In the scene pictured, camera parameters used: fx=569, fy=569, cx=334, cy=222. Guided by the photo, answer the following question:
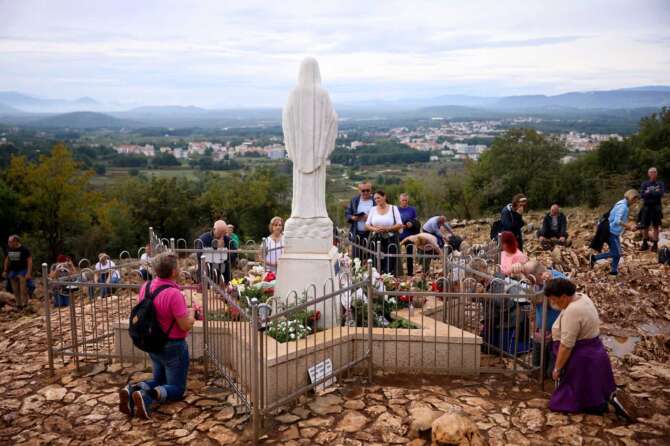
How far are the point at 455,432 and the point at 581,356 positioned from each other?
4.60ft

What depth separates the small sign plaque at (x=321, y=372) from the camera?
5.56 m

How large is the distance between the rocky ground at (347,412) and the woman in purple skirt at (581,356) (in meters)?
0.16

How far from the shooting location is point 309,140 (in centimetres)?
659

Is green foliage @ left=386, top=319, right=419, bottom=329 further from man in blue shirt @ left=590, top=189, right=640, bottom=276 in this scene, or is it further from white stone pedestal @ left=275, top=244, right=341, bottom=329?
man in blue shirt @ left=590, top=189, right=640, bottom=276

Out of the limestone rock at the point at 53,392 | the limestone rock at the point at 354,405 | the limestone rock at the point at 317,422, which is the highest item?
the limestone rock at the point at 354,405

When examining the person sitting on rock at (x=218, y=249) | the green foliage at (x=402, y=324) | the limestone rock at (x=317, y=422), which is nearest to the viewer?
the limestone rock at (x=317, y=422)

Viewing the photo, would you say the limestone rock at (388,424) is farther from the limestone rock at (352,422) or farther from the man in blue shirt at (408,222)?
the man in blue shirt at (408,222)

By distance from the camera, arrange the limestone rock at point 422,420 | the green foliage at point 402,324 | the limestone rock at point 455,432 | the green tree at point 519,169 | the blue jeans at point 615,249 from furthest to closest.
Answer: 1. the green tree at point 519,169
2. the blue jeans at point 615,249
3. the green foliage at point 402,324
4. the limestone rock at point 422,420
5. the limestone rock at point 455,432

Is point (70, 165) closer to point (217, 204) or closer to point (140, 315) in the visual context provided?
point (217, 204)

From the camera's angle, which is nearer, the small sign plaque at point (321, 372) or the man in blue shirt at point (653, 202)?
the small sign plaque at point (321, 372)

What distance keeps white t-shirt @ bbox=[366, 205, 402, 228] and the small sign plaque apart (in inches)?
150

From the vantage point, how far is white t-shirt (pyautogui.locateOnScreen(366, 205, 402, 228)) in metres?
9.26

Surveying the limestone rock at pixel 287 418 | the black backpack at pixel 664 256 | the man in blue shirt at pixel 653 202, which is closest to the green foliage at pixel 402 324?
the limestone rock at pixel 287 418

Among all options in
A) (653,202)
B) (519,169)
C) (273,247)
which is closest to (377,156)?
(519,169)
